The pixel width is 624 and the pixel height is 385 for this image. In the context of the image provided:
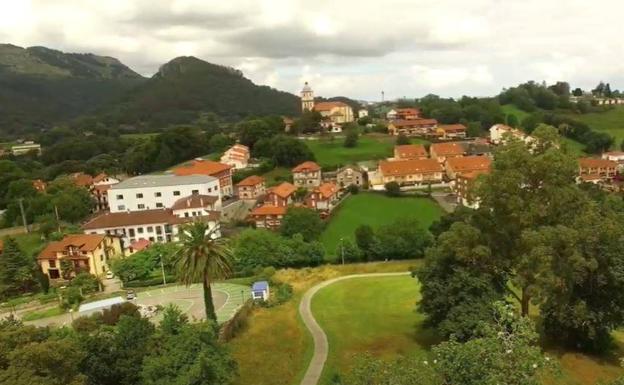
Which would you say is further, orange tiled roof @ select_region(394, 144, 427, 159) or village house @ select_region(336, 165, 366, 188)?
orange tiled roof @ select_region(394, 144, 427, 159)

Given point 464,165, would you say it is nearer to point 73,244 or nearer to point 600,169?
point 600,169

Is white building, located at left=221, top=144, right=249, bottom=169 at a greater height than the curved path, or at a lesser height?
greater

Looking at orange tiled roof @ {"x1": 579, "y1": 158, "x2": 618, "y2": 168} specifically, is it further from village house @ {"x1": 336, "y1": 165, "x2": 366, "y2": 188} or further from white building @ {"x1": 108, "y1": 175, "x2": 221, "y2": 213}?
white building @ {"x1": 108, "y1": 175, "x2": 221, "y2": 213}

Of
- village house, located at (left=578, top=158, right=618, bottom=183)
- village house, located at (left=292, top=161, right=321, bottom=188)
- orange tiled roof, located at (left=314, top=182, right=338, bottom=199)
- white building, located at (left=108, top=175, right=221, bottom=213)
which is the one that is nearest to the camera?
white building, located at (left=108, top=175, right=221, bottom=213)

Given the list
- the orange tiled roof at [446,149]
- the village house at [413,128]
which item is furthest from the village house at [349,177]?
the village house at [413,128]

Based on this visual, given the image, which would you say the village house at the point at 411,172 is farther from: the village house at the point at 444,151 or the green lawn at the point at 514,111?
the green lawn at the point at 514,111

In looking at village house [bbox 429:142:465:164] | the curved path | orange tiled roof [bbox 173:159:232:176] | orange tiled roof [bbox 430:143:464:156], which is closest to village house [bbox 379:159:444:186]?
village house [bbox 429:142:465:164]
